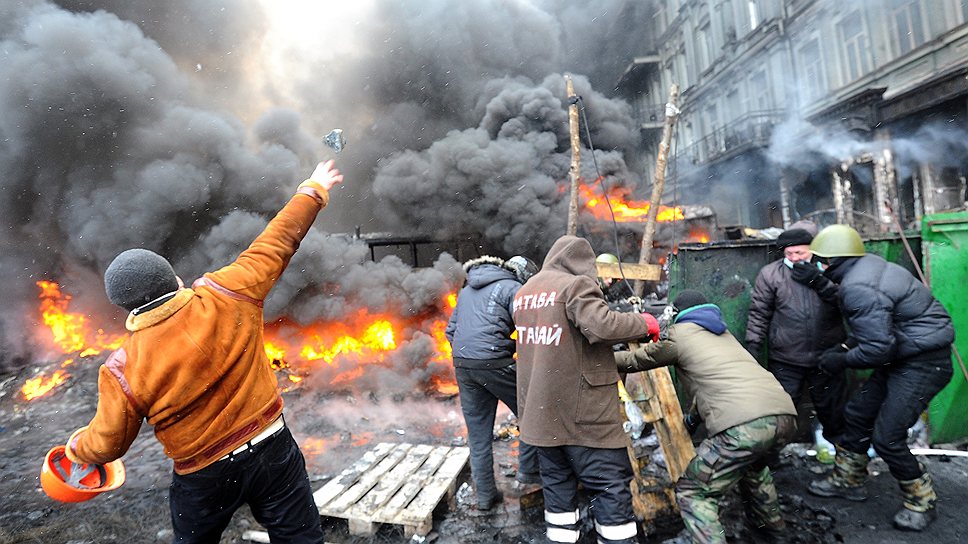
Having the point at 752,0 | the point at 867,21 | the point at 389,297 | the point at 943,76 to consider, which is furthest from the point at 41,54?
the point at 752,0

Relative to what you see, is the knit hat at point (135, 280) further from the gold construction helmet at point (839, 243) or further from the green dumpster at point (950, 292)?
the green dumpster at point (950, 292)

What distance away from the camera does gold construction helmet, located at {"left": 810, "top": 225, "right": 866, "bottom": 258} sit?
3330 millimetres

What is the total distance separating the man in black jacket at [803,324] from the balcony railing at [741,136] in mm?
13650

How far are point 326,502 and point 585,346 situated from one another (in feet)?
7.55

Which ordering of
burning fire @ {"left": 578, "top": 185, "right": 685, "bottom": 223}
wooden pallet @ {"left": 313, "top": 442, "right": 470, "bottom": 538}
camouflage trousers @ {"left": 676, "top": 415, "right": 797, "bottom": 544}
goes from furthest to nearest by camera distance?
burning fire @ {"left": 578, "top": 185, "right": 685, "bottom": 223} < wooden pallet @ {"left": 313, "top": 442, "right": 470, "bottom": 538} < camouflage trousers @ {"left": 676, "top": 415, "right": 797, "bottom": 544}

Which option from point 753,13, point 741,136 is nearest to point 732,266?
point 741,136

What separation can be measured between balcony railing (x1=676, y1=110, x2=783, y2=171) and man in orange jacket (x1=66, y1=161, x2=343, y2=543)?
1657 centimetres

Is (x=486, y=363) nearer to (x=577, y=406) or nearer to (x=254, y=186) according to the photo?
(x=577, y=406)

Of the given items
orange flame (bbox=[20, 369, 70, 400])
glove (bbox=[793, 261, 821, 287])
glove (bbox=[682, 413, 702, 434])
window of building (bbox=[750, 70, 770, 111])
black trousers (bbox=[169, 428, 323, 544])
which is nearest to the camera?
black trousers (bbox=[169, 428, 323, 544])

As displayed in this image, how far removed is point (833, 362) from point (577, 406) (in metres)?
2.21

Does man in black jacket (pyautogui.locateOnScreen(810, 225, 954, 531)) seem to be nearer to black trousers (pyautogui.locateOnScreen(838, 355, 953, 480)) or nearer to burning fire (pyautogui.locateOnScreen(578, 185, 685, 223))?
black trousers (pyautogui.locateOnScreen(838, 355, 953, 480))

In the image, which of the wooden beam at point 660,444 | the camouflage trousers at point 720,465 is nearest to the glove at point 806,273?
the wooden beam at point 660,444

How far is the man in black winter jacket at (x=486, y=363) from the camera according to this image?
351cm

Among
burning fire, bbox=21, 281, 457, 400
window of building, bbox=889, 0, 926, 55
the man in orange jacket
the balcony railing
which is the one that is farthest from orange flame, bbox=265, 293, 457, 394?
window of building, bbox=889, 0, 926, 55
